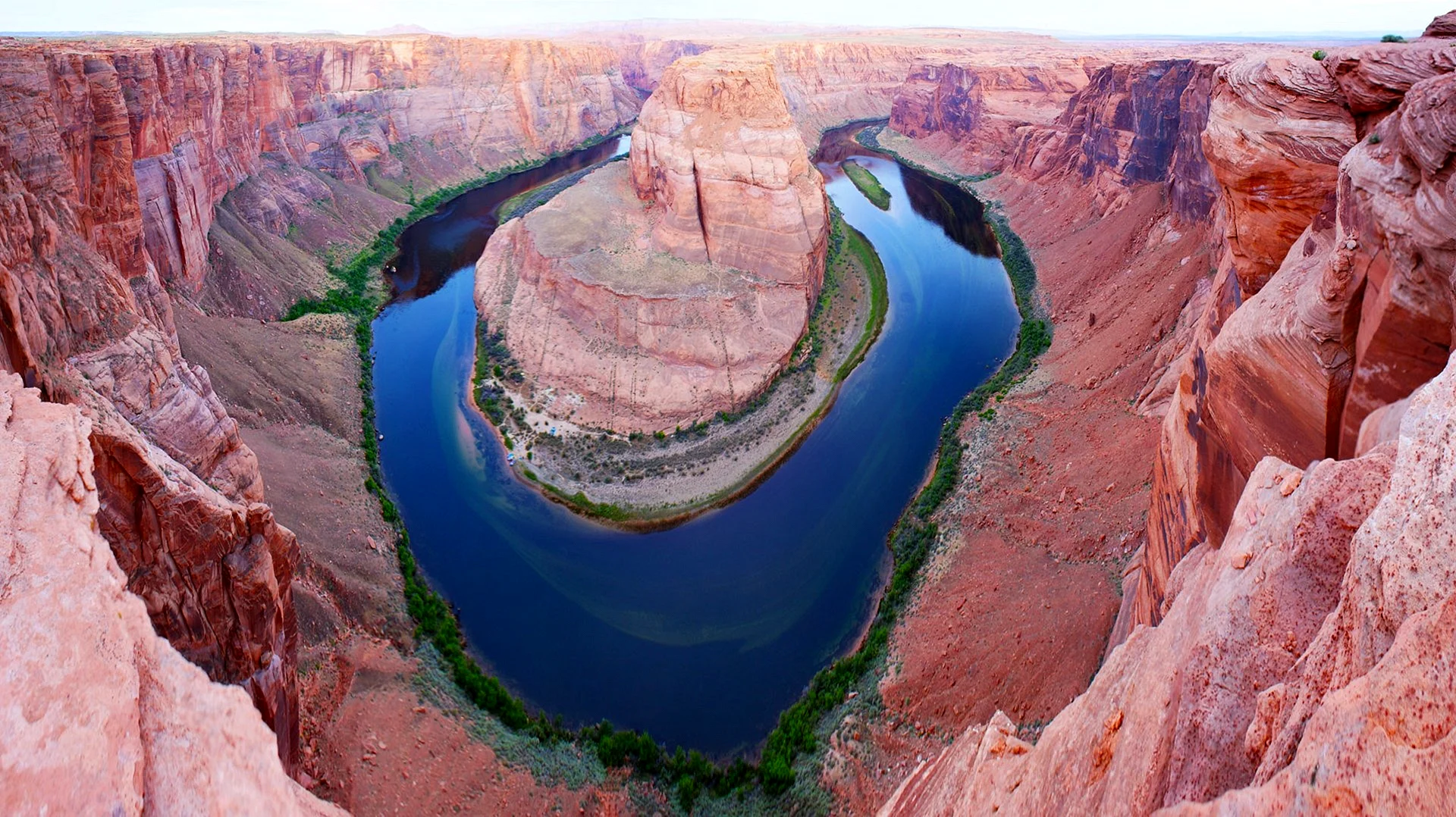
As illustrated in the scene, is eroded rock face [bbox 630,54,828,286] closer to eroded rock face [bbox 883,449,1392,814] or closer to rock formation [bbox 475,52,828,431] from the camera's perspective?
rock formation [bbox 475,52,828,431]

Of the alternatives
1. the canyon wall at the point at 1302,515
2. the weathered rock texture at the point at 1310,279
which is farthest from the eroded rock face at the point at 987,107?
the canyon wall at the point at 1302,515

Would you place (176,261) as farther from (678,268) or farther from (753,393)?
(753,393)

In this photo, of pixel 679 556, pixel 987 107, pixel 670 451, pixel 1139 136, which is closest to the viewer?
pixel 679 556

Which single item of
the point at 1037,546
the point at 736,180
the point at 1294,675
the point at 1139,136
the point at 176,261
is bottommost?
the point at 1037,546

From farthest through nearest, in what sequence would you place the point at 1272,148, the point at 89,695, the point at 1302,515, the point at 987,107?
the point at 987,107
the point at 1272,148
the point at 1302,515
the point at 89,695

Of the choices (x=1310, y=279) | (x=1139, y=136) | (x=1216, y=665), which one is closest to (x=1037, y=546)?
(x=1310, y=279)

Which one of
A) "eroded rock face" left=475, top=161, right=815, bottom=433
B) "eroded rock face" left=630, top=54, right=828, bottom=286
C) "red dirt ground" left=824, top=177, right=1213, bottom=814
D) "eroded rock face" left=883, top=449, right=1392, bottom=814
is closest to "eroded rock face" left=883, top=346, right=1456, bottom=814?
"eroded rock face" left=883, top=449, right=1392, bottom=814
